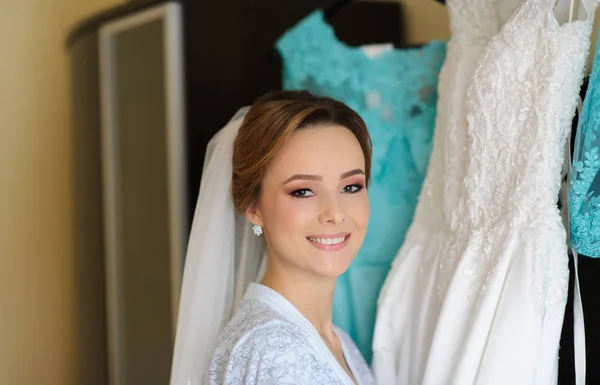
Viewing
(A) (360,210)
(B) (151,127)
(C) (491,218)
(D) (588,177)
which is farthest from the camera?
(B) (151,127)

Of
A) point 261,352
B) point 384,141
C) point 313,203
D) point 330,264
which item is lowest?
point 261,352

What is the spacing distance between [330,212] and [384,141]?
12.7 inches

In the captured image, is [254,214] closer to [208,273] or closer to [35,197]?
[208,273]

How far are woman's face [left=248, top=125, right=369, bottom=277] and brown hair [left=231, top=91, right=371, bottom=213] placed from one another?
2 cm

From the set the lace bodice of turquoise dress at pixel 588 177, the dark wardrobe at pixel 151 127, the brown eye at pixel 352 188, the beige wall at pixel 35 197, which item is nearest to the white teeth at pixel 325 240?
the brown eye at pixel 352 188

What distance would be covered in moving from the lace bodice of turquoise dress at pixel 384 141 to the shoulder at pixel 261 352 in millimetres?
333

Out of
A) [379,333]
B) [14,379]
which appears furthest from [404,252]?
[14,379]

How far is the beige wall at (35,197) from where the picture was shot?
2.24m

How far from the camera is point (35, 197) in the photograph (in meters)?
2.34

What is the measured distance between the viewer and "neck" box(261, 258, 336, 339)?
1.34 meters

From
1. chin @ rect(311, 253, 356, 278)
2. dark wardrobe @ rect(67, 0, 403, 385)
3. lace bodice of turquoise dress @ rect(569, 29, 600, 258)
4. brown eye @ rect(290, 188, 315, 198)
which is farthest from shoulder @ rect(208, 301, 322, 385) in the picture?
dark wardrobe @ rect(67, 0, 403, 385)

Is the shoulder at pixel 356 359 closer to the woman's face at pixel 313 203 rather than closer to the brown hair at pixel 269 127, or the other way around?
the woman's face at pixel 313 203

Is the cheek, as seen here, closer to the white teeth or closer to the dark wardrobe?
the white teeth

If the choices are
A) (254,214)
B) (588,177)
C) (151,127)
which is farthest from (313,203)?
(151,127)
